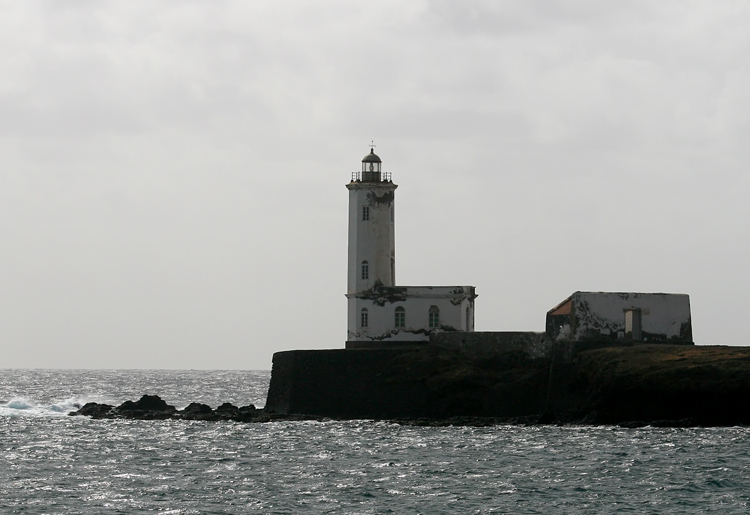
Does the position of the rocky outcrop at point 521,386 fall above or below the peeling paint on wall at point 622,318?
below

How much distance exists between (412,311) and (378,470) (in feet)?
61.3

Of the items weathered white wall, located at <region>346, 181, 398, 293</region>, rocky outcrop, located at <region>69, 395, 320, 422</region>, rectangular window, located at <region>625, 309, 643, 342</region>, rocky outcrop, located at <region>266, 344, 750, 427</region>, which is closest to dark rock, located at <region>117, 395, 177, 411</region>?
rocky outcrop, located at <region>69, 395, 320, 422</region>

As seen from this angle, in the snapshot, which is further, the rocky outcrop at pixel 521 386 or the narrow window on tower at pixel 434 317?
the narrow window on tower at pixel 434 317

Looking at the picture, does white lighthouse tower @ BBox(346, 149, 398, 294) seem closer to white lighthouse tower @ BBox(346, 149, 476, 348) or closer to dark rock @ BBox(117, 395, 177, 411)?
white lighthouse tower @ BBox(346, 149, 476, 348)

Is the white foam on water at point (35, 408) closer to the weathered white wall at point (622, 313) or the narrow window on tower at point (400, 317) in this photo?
the narrow window on tower at point (400, 317)

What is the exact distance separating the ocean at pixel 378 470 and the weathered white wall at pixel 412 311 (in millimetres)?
6548

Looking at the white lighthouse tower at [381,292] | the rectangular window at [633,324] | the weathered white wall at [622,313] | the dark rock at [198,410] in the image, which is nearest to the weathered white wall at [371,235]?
the white lighthouse tower at [381,292]

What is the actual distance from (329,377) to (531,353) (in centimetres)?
777

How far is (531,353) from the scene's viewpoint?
4706 centimetres

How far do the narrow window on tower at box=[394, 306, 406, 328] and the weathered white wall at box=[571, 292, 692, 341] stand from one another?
27.8ft

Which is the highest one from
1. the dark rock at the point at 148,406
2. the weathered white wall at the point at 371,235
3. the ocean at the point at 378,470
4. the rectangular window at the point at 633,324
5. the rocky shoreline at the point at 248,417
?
the weathered white wall at the point at 371,235

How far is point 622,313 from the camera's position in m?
45.9

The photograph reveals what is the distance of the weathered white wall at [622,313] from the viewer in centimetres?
4559

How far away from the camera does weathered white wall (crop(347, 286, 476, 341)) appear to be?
51656 millimetres
